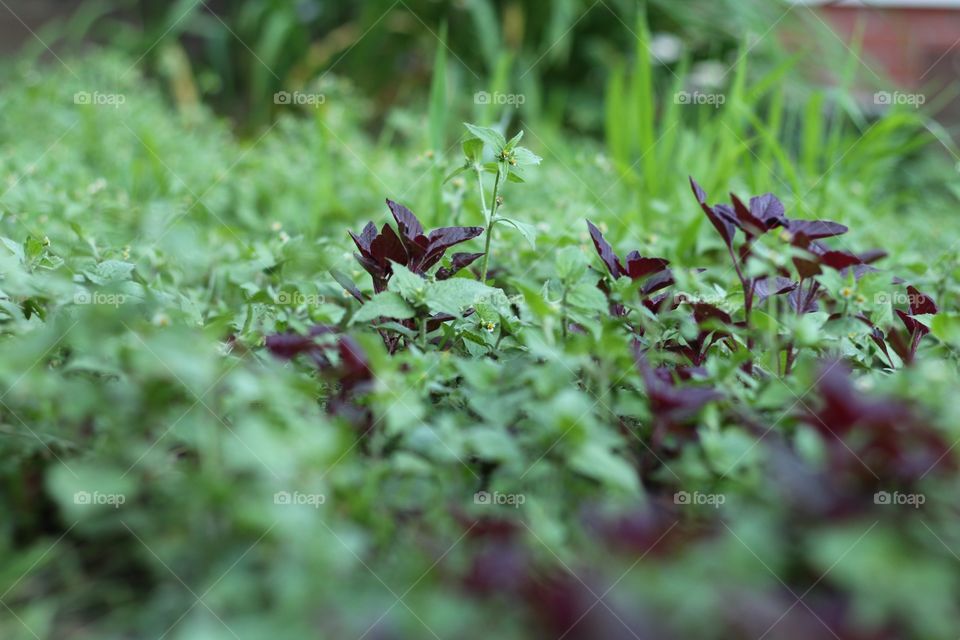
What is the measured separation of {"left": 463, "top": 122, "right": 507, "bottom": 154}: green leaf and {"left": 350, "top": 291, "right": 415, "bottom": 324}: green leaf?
0.31 metres

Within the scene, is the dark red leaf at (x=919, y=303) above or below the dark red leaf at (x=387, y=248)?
below

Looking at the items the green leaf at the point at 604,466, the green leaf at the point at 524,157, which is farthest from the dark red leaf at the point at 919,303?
the green leaf at the point at 604,466

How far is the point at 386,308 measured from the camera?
40.7 inches

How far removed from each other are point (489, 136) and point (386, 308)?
1.17 feet

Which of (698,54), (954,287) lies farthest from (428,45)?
(954,287)

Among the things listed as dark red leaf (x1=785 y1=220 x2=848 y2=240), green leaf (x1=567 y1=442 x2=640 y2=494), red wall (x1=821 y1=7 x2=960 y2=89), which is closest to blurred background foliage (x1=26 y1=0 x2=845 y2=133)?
red wall (x1=821 y1=7 x2=960 y2=89)

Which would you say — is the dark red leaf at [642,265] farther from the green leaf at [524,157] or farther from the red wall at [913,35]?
the red wall at [913,35]

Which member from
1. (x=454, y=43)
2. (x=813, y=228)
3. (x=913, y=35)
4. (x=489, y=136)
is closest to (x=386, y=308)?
(x=489, y=136)

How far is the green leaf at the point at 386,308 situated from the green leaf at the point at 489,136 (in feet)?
1.02

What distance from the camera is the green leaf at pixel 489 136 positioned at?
1.22 m

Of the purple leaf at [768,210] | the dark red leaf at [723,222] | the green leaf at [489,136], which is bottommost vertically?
the dark red leaf at [723,222]

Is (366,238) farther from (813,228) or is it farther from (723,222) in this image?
(813,228)

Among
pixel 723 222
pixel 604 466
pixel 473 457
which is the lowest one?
pixel 473 457

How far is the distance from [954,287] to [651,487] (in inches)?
40.6
